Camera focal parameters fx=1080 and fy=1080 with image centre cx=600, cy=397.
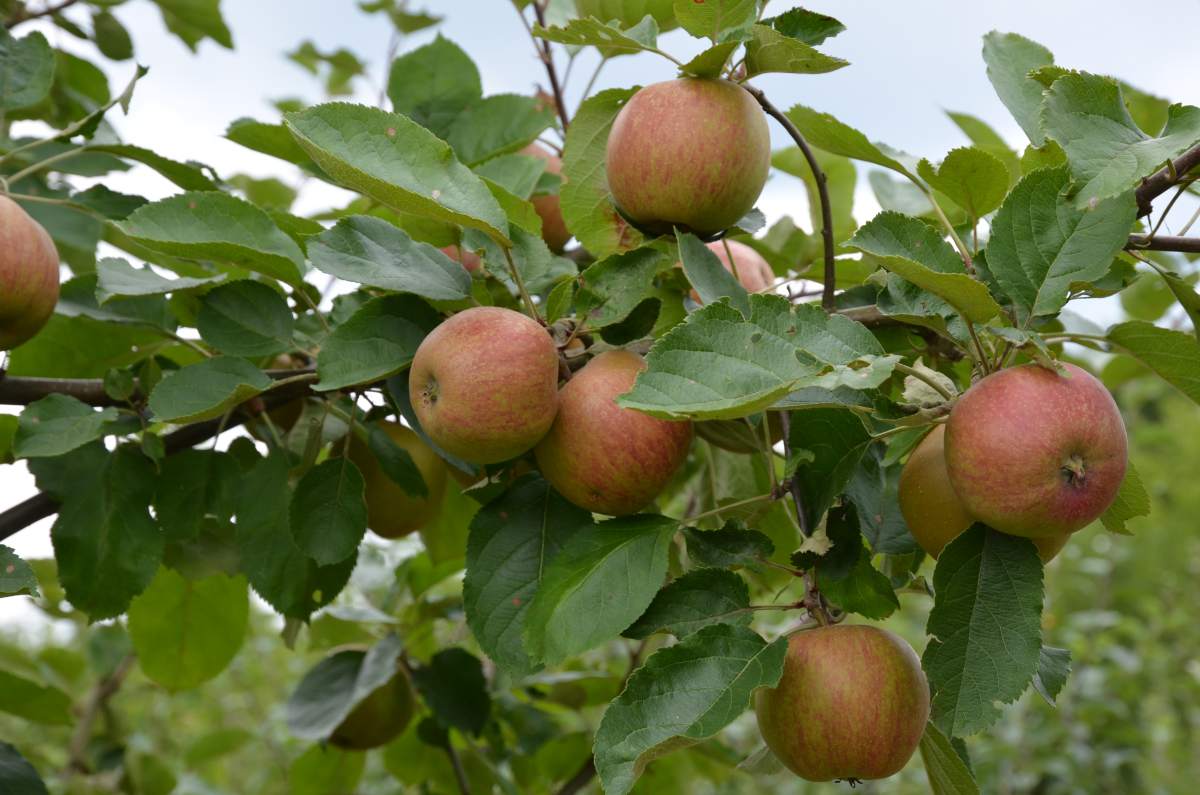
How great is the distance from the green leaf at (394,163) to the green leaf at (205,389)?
25 centimetres

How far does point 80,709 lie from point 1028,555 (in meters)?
2.24

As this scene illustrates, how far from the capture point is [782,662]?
0.88 m

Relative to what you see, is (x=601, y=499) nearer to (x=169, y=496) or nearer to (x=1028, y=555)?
(x=1028, y=555)

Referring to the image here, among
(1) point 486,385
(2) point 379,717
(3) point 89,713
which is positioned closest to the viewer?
(1) point 486,385

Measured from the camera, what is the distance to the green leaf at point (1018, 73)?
3.51 ft

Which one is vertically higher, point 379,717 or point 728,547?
point 728,547

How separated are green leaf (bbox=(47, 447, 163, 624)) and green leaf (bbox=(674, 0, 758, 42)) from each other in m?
0.79

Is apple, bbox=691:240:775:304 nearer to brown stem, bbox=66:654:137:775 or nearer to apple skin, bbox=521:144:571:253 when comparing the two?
apple skin, bbox=521:144:571:253

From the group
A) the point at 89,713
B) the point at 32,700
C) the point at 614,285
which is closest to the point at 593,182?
the point at 614,285

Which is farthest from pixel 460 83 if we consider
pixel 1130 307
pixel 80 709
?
pixel 80 709

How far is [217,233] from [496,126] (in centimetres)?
49

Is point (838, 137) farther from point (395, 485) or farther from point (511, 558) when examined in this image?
point (395, 485)

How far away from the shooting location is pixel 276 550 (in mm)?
1251

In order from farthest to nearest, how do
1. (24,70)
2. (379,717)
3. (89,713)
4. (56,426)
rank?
1. (89,713)
2. (379,717)
3. (24,70)
4. (56,426)
